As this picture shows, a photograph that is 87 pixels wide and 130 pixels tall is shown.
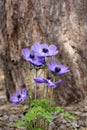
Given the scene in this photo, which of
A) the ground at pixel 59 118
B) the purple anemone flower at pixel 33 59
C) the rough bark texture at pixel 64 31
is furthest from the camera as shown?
the rough bark texture at pixel 64 31

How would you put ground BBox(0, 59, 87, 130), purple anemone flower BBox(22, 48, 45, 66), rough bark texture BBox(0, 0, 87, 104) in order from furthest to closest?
rough bark texture BBox(0, 0, 87, 104), ground BBox(0, 59, 87, 130), purple anemone flower BBox(22, 48, 45, 66)

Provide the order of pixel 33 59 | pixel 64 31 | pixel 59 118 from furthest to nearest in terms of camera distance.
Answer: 1. pixel 64 31
2. pixel 59 118
3. pixel 33 59

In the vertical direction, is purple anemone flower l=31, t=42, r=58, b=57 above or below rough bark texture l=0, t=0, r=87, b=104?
above

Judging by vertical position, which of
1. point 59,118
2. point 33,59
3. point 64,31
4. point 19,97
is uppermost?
point 33,59

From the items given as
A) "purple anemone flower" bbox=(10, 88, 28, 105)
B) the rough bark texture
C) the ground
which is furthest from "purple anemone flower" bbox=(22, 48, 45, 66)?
the rough bark texture

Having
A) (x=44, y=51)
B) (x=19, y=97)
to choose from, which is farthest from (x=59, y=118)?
(x=44, y=51)

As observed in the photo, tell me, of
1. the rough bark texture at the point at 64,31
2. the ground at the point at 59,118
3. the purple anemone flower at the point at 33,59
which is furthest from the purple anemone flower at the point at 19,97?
the rough bark texture at the point at 64,31

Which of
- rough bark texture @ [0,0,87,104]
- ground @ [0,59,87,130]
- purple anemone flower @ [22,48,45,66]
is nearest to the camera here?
purple anemone flower @ [22,48,45,66]

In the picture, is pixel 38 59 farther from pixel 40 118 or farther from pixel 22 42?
pixel 22 42

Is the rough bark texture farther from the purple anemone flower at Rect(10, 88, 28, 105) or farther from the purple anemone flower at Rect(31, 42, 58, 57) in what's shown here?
the purple anemone flower at Rect(10, 88, 28, 105)

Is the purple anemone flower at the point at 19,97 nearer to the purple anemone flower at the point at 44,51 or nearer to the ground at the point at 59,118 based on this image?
the purple anemone flower at the point at 44,51

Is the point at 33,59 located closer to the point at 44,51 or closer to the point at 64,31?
the point at 44,51

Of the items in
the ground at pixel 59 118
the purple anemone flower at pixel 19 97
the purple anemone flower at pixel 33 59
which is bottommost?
the ground at pixel 59 118
